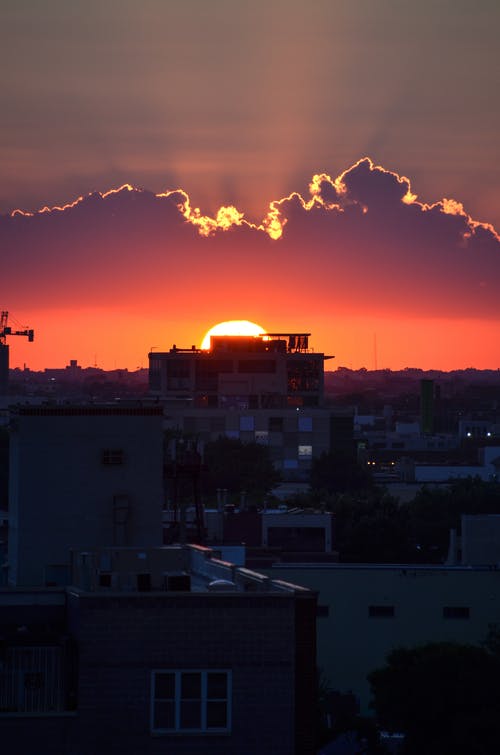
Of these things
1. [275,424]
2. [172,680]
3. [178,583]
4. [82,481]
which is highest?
[275,424]

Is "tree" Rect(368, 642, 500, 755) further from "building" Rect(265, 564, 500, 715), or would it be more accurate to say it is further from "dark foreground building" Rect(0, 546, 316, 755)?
Answer: "dark foreground building" Rect(0, 546, 316, 755)

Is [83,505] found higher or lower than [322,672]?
higher

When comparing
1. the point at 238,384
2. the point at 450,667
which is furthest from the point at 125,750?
the point at 238,384

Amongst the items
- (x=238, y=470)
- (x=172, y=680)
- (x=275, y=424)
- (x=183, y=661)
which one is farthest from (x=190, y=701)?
(x=275, y=424)

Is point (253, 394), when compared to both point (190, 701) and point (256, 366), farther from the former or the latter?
point (190, 701)

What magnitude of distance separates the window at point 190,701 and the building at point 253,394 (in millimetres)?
148829

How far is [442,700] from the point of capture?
36.6m

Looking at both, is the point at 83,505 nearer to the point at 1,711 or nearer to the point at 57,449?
the point at 57,449

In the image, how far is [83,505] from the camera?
39.7m

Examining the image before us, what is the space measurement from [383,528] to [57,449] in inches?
1758

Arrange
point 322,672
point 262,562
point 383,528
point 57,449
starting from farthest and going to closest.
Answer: point 383,528 < point 262,562 < point 322,672 < point 57,449

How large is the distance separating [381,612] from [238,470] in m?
75.0

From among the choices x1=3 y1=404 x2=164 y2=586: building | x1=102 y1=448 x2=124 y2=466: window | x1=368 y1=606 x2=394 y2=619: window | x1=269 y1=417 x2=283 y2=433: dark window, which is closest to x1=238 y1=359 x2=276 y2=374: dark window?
x1=269 y1=417 x2=283 y2=433: dark window

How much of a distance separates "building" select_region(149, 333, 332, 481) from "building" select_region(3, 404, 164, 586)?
129146 millimetres
